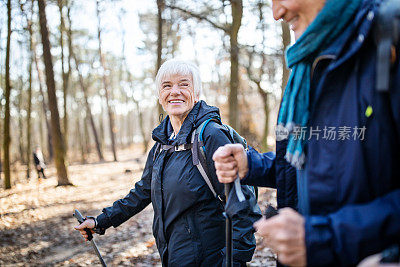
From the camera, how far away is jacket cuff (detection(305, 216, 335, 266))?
2.94ft

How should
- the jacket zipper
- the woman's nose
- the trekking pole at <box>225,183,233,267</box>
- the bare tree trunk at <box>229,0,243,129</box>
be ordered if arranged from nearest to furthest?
the jacket zipper, the trekking pole at <box>225,183,233,267</box>, the woman's nose, the bare tree trunk at <box>229,0,243,129</box>

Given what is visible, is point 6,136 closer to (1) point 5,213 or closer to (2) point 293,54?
(1) point 5,213

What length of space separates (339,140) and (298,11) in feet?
1.92

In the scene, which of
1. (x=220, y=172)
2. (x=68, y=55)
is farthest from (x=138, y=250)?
(x=68, y=55)

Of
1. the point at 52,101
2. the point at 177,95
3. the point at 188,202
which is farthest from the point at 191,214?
the point at 52,101

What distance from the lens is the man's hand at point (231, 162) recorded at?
1.45 meters

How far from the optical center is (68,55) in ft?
59.7

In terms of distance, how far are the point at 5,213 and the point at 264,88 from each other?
1034cm

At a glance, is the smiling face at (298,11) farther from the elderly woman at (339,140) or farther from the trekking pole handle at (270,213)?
the trekking pole handle at (270,213)

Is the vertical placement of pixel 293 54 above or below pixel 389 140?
above

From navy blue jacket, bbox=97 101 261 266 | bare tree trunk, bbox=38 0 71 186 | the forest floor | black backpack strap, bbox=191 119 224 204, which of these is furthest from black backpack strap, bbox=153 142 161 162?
bare tree trunk, bbox=38 0 71 186

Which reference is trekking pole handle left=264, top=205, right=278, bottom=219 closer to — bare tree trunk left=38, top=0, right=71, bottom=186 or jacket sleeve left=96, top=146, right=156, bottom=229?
jacket sleeve left=96, top=146, right=156, bottom=229

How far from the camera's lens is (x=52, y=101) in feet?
34.9

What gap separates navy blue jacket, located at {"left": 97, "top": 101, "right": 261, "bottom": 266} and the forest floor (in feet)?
8.46
